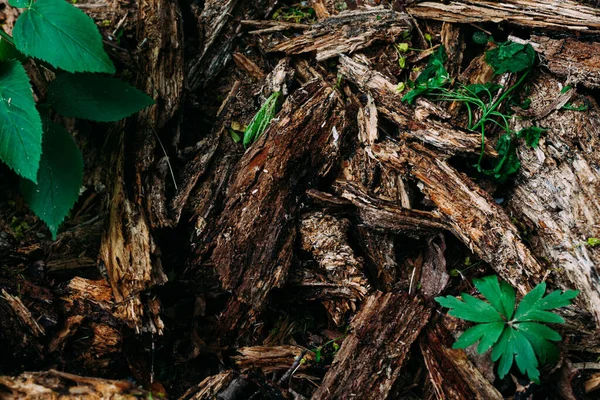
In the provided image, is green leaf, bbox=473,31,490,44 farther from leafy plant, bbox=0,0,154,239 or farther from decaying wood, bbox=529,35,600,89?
leafy plant, bbox=0,0,154,239

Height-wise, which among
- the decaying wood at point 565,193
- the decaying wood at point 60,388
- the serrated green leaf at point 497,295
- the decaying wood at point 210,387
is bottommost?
the decaying wood at point 210,387

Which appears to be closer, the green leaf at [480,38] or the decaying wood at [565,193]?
the decaying wood at [565,193]

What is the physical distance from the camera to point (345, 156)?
264 cm

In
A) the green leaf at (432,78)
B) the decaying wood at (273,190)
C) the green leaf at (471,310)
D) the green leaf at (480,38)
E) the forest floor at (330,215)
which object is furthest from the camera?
the green leaf at (480,38)

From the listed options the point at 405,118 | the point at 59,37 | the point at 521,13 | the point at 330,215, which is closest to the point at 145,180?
the point at 59,37

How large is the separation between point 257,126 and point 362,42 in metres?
0.78

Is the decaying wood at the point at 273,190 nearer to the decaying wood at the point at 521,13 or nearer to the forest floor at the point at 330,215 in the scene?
the forest floor at the point at 330,215

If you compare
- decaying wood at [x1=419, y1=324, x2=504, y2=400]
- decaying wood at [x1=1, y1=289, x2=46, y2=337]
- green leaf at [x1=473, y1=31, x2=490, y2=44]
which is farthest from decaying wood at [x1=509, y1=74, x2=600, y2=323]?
decaying wood at [x1=1, y1=289, x2=46, y2=337]

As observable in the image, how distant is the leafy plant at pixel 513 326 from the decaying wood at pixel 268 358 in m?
0.74

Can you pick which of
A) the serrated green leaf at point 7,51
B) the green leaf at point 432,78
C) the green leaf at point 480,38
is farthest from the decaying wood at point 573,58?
the serrated green leaf at point 7,51

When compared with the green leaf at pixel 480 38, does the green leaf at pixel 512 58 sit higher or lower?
lower

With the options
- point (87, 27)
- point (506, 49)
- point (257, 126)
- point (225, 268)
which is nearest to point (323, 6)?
point (257, 126)

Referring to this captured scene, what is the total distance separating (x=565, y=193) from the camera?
240cm

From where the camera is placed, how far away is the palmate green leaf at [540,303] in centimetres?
205
